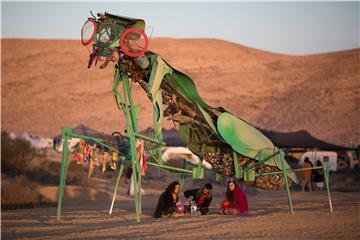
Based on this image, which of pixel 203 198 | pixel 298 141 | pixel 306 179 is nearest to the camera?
pixel 203 198

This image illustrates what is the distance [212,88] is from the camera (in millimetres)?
78625

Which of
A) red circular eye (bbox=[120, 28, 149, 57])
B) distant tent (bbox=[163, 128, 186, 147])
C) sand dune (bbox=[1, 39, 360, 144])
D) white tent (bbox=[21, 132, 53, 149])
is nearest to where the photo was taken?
red circular eye (bbox=[120, 28, 149, 57])

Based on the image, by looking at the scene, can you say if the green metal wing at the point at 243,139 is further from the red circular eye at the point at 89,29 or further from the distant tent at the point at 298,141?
the distant tent at the point at 298,141

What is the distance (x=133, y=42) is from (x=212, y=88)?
2564 inches

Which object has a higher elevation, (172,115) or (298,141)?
(298,141)

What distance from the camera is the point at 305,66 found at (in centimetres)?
8462

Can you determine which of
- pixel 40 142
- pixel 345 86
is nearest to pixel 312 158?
pixel 40 142

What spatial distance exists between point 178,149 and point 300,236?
100 ft

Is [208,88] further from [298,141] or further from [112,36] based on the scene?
[112,36]

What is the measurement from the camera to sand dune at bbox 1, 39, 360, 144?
6900cm

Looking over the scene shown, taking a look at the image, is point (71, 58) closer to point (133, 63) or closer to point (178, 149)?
point (178, 149)

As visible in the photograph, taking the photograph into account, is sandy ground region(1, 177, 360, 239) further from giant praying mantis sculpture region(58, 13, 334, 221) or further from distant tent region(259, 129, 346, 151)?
distant tent region(259, 129, 346, 151)

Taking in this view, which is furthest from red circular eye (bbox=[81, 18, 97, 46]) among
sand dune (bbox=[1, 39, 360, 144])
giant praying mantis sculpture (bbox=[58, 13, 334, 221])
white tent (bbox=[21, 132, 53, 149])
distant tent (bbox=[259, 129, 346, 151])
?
sand dune (bbox=[1, 39, 360, 144])

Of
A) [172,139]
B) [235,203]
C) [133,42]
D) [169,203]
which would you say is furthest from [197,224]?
[172,139]
